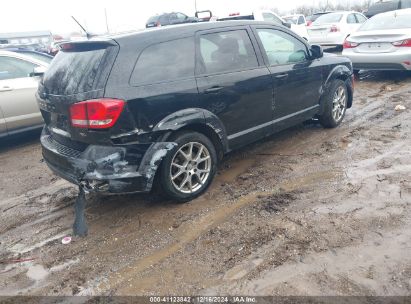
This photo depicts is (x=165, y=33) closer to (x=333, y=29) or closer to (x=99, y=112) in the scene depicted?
(x=99, y=112)

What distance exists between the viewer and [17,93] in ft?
19.0

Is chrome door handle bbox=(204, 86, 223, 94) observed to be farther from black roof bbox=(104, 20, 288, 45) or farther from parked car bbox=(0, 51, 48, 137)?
parked car bbox=(0, 51, 48, 137)

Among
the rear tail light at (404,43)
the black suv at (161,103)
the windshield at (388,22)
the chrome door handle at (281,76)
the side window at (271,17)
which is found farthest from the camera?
the side window at (271,17)

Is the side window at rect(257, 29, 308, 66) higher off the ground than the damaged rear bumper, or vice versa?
the side window at rect(257, 29, 308, 66)

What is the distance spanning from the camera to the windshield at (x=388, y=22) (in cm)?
870

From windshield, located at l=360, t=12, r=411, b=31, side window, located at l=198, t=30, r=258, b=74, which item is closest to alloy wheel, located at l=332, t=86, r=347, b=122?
side window, located at l=198, t=30, r=258, b=74

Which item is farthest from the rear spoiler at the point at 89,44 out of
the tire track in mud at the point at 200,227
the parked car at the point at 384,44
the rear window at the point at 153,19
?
the rear window at the point at 153,19

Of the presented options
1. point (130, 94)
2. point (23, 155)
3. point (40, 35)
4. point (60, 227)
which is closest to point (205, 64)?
point (130, 94)

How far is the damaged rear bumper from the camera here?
3.31 m

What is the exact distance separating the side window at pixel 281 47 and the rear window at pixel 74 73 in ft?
6.96

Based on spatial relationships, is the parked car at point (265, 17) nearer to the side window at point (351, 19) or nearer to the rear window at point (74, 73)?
the side window at point (351, 19)

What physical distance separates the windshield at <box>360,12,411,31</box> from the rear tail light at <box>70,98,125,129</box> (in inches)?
313

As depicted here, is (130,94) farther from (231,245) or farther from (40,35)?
(40,35)

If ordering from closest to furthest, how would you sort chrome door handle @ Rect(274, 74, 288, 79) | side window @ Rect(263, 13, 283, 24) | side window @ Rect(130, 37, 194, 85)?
side window @ Rect(130, 37, 194, 85) < chrome door handle @ Rect(274, 74, 288, 79) < side window @ Rect(263, 13, 283, 24)
